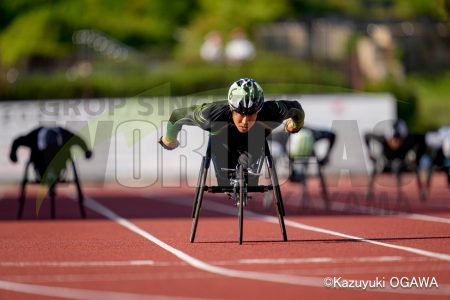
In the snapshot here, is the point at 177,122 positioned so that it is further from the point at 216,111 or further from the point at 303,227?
the point at 303,227

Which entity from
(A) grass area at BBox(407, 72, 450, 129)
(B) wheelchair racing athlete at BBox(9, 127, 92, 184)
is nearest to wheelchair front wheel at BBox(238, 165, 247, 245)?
(B) wheelchair racing athlete at BBox(9, 127, 92, 184)

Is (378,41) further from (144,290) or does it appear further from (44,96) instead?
(144,290)

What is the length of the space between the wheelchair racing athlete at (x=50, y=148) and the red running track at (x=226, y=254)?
762 mm

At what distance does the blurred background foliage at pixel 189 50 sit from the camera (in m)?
34.0

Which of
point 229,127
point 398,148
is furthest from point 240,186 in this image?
point 398,148

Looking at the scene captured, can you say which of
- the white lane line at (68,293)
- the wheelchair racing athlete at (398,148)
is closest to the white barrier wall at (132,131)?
the wheelchair racing athlete at (398,148)

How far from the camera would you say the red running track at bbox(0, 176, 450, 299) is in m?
8.74

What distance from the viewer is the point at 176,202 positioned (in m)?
22.5

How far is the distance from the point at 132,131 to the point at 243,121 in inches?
636

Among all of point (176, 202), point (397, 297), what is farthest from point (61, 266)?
point (176, 202)

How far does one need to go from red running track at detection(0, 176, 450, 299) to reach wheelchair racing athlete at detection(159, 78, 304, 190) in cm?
92

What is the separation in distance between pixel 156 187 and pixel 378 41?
1475 cm

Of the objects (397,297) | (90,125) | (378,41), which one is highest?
(378,41)

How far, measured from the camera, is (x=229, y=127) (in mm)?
12078
